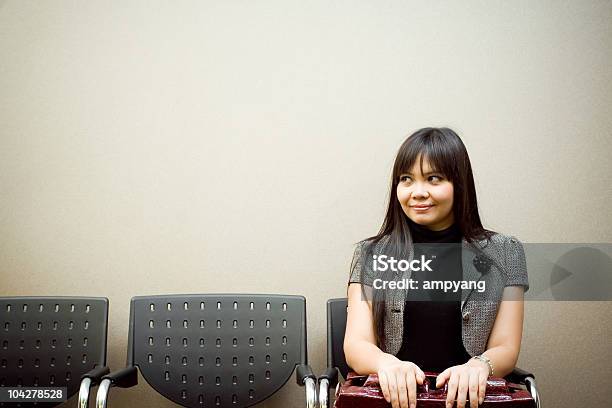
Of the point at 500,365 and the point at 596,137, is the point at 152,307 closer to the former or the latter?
the point at 500,365

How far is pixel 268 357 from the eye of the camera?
6.25 ft

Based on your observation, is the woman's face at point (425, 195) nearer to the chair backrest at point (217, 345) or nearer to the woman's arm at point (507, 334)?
the woman's arm at point (507, 334)

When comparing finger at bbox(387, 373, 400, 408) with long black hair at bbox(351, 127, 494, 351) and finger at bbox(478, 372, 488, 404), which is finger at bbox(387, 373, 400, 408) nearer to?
finger at bbox(478, 372, 488, 404)

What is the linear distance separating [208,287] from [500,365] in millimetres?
1215

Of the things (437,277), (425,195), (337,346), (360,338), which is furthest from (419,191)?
(337,346)

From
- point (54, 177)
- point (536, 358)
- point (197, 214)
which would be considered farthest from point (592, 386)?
point (54, 177)

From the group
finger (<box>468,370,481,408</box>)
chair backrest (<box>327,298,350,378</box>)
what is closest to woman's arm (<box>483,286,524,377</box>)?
finger (<box>468,370,481,408</box>)

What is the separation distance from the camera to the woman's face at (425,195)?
1558 mm

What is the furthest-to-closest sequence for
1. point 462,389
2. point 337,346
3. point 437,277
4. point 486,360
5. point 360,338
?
point 337,346 → point 437,277 → point 360,338 → point 486,360 → point 462,389

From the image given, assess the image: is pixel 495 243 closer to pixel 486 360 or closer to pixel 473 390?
pixel 486 360

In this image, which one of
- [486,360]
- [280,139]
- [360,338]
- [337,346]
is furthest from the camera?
[280,139]

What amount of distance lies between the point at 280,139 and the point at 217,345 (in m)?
0.88

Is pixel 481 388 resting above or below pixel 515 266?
below

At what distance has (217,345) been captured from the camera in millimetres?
1912
